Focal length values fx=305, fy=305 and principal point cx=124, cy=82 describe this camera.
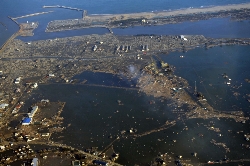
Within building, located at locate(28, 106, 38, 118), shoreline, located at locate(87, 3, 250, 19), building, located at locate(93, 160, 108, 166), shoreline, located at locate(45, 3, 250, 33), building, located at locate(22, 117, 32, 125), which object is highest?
shoreline, located at locate(87, 3, 250, 19)

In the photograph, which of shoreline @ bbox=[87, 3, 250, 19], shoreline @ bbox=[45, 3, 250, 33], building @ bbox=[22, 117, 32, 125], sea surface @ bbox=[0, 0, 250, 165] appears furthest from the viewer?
shoreline @ bbox=[87, 3, 250, 19]

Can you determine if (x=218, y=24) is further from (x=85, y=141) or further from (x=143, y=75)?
(x=85, y=141)

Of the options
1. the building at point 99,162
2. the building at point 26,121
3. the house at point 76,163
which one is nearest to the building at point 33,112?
the building at point 26,121

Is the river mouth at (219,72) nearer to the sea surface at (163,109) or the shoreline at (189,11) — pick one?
the sea surface at (163,109)

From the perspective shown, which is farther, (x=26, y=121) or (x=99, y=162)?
(x=26, y=121)

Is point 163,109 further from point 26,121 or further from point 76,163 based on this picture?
point 26,121

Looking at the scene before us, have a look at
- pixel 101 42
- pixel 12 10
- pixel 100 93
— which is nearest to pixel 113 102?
pixel 100 93

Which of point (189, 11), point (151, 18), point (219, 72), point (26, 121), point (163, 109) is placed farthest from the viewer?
point (189, 11)

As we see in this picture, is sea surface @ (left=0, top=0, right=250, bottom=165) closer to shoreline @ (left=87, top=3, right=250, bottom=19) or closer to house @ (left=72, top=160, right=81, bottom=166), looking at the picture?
house @ (left=72, top=160, right=81, bottom=166)

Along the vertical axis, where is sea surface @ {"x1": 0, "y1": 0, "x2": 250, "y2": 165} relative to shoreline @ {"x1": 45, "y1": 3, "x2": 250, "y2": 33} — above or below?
below

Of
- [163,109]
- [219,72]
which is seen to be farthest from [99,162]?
[219,72]

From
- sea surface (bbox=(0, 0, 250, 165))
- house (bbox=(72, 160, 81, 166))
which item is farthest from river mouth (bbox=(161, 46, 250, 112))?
house (bbox=(72, 160, 81, 166))
